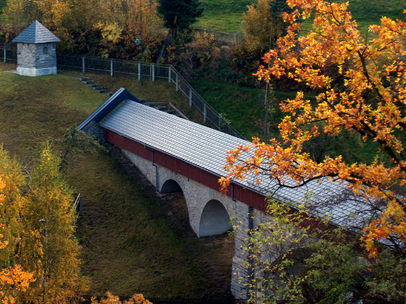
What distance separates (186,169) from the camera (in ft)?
68.2

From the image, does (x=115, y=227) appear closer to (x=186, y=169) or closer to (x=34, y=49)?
(x=186, y=169)

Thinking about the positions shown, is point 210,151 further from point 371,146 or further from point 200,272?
point 371,146

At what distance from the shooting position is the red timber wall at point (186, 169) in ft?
56.2

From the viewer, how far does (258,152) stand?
29.5 feet

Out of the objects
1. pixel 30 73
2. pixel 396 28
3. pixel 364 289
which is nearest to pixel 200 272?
pixel 364 289

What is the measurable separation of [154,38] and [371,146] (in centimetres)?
1937

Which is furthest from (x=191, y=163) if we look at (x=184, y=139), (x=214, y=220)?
(x=214, y=220)

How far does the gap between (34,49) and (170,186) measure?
17.5m

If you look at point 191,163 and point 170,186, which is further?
point 170,186

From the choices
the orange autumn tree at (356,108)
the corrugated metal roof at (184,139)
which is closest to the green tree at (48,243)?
the corrugated metal roof at (184,139)

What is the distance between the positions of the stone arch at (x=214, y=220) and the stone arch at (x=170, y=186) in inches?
122

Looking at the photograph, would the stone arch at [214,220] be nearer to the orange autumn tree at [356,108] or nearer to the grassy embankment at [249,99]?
the grassy embankment at [249,99]

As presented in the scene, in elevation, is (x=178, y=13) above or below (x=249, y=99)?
above

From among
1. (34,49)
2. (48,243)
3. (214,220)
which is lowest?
(214,220)
